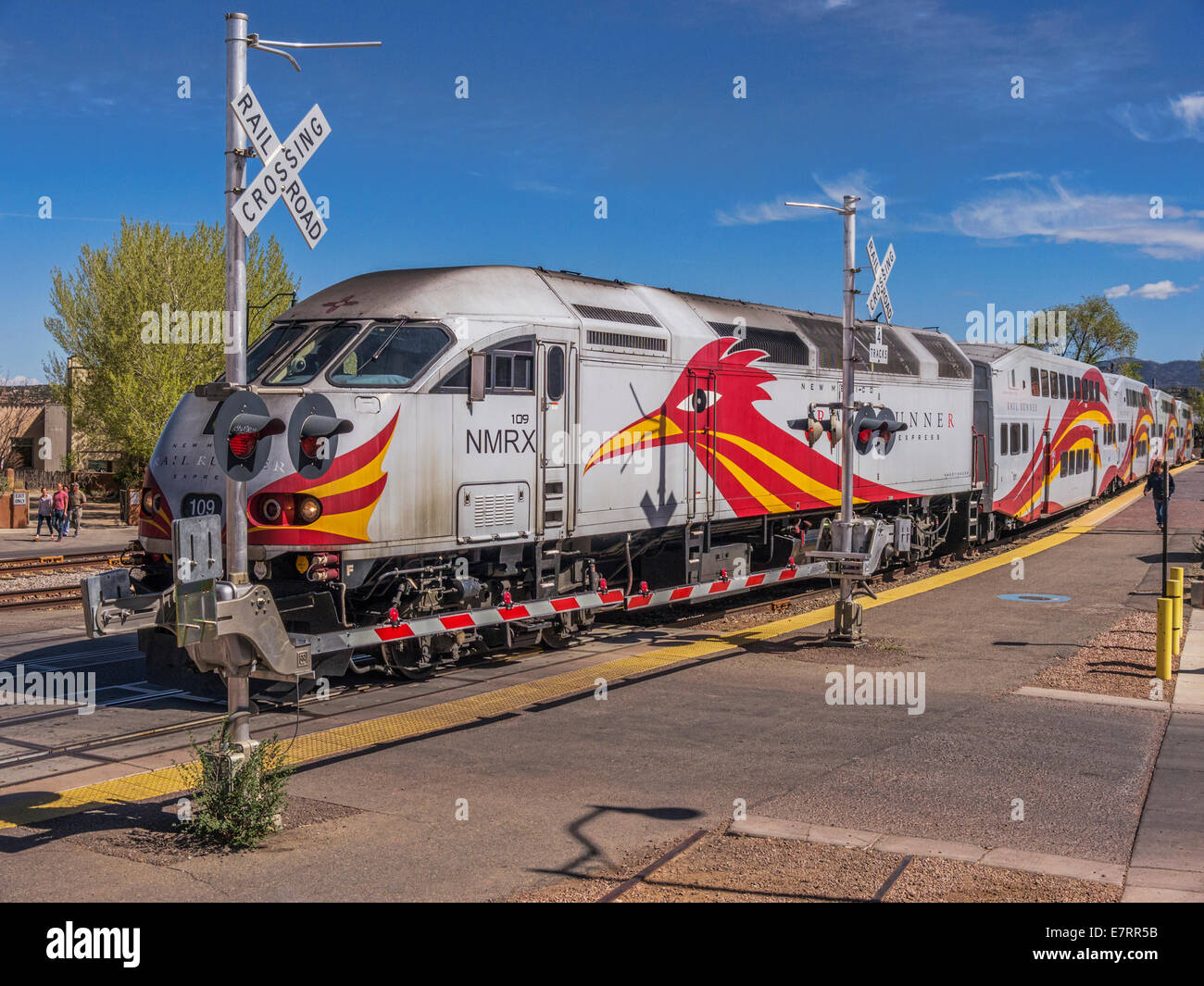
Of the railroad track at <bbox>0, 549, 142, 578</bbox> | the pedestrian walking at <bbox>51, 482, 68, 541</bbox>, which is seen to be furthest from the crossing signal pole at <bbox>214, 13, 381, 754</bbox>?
the pedestrian walking at <bbox>51, 482, 68, 541</bbox>

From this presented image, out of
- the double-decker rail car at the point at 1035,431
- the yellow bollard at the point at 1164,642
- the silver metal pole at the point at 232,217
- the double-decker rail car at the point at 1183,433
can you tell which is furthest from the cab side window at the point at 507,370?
the double-decker rail car at the point at 1183,433

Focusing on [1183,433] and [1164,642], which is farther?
[1183,433]

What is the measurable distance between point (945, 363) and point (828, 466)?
5.54 meters

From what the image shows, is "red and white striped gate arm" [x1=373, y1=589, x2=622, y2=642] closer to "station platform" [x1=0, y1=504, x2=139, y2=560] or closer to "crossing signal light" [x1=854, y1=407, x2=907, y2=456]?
"crossing signal light" [x1=854, y1=407, x2=907, y2=456]

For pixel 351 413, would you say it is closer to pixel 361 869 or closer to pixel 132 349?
pixel 361 869

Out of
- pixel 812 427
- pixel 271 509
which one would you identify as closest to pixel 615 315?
pixel 812 427

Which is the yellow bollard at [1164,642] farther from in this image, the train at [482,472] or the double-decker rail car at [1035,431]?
the double-decker rail car at [1035,431]

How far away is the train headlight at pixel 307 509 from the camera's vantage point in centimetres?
1090

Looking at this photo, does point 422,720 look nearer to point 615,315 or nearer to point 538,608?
point 538,608

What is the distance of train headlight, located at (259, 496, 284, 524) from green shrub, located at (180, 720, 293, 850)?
3413 mm

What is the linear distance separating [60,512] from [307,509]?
84.2 feet

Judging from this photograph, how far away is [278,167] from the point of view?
777cm

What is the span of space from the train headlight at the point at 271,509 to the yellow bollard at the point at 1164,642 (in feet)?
32.2

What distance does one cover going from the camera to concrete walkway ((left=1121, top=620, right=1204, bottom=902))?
22.2 ft
